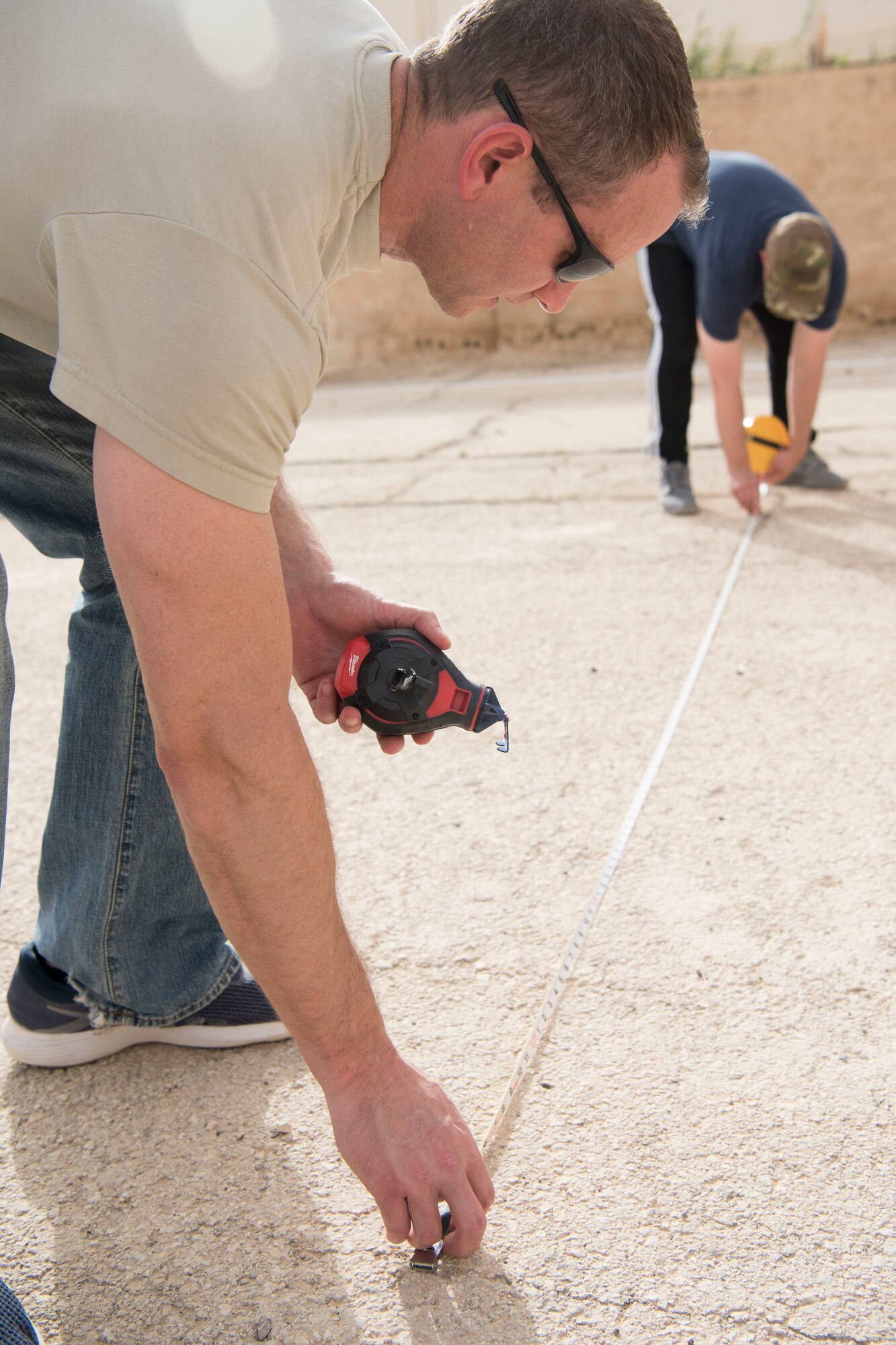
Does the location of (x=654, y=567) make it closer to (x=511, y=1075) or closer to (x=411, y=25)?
(x=511, y=1075)

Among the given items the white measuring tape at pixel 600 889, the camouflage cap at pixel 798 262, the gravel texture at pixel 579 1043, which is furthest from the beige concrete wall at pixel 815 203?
the white measuring tape at pixel 600 889

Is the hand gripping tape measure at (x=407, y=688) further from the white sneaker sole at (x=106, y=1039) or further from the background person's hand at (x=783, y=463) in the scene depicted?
the background person's hand at (x=783, y=463)

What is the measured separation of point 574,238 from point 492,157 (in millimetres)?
133

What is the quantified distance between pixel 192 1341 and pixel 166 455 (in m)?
0.90

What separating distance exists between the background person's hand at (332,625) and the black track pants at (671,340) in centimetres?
283

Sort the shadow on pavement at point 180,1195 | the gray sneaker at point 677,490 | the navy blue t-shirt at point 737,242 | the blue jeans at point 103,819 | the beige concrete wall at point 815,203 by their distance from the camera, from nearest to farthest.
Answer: the shadow on pavement at point 180,1195 → the blue jeans at point 103,819 → the navy blue t-shirt at point 737,242 → the gray sneaker at point 677,490 → the beige concrete wall at point 815,203

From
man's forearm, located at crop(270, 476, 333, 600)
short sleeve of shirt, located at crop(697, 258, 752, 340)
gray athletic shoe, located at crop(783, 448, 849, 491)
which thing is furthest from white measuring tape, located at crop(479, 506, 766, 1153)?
gray athletic shoe, located at crop(783, 448, 849, 491)

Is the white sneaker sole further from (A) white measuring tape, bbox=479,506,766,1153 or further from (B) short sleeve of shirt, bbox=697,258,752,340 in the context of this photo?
(B) short sleeve of shirt, bbox=697,258,752,340

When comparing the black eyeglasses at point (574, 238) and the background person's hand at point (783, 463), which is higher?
the black eyeglasses at point (574, 238)

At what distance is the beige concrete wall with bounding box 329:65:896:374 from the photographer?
27.9ft

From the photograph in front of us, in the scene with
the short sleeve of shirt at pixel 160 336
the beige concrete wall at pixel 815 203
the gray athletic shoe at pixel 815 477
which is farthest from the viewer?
the beige concrete wall at pixel 815 203

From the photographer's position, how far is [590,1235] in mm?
1255

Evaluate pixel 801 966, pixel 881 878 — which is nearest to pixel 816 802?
pixel 881 878

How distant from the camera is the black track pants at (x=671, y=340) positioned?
13.1 ft
